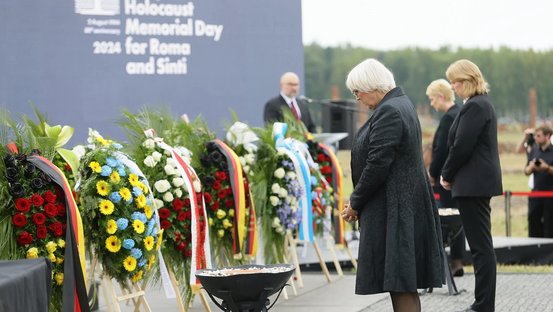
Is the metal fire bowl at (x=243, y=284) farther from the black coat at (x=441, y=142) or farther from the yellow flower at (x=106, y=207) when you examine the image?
the black coat at (x=441, y=142)

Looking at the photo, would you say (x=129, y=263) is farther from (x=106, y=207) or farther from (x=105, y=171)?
(x=105, y=171)

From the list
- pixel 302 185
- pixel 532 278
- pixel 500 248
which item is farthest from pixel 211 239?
pixel 500 248

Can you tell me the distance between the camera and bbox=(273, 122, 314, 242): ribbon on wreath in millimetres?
9258

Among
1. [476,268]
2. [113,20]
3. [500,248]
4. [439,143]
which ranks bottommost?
[500,248]

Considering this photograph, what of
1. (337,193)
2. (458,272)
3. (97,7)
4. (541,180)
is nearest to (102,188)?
(337,193)

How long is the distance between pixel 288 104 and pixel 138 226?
534 centimetres

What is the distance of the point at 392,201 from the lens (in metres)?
5.86

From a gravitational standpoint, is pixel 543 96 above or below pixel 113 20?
below

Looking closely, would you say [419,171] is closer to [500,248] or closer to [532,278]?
[532,278]

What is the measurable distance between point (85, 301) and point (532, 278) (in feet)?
19.3

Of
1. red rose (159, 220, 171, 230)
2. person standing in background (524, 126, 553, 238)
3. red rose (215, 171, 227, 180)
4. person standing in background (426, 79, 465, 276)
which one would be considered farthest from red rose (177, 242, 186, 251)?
person standing in background (524, 126, 553, 238)

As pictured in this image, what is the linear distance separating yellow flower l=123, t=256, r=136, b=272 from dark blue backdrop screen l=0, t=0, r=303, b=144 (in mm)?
3801

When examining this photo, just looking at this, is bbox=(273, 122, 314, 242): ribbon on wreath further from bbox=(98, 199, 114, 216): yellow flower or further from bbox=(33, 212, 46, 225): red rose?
bbox=(33, 212, 46, 225): red rose

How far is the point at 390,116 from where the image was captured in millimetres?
5832
